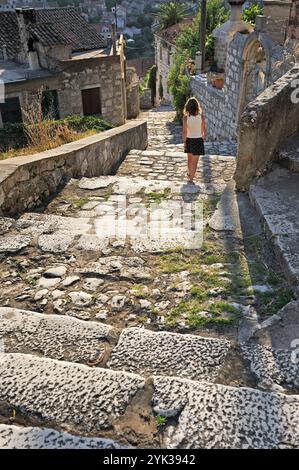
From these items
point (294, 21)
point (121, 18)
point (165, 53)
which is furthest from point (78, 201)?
point (121, 18)

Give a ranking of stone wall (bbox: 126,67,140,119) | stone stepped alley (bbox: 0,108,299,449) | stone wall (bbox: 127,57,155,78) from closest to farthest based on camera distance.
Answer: stone stepped alley (bbox: 0,108,299,449), stone wall (bbox: 126,67,140,119), stone wall (bbox: 127,57,155,78)

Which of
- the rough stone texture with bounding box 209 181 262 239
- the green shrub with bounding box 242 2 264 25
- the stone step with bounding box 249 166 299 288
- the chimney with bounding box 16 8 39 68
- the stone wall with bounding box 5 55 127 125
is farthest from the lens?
the chimney with bounding box 16 8 39 68

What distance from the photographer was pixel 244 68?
9719 millimetres

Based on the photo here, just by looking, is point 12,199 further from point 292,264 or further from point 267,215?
point 292,264

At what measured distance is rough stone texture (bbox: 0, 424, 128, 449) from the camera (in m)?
1.80

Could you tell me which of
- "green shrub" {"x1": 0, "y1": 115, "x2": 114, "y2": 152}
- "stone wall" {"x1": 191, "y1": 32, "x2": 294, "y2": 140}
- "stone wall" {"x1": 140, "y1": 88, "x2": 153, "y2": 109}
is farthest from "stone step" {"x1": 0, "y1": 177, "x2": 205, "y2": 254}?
"stone wall" {"x1": 140, "y1": 88, "x2": 153, "y2": 109}

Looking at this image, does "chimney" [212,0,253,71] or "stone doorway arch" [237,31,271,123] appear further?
"chimney" [212,0,253,71]

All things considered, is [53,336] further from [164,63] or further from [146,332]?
[164,63]

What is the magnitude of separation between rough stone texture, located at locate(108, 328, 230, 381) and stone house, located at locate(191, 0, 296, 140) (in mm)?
6849

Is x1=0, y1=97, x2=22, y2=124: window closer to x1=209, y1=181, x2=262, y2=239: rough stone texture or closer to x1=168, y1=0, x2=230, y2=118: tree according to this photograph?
x1=168, y1=0, x2=230, y2=118: tree

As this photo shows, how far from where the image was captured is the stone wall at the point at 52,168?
14.4 ft

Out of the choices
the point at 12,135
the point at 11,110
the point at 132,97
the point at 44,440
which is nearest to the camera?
the point at 44,440

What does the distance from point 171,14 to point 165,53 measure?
109 inches

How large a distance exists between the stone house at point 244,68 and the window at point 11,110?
7373mm
